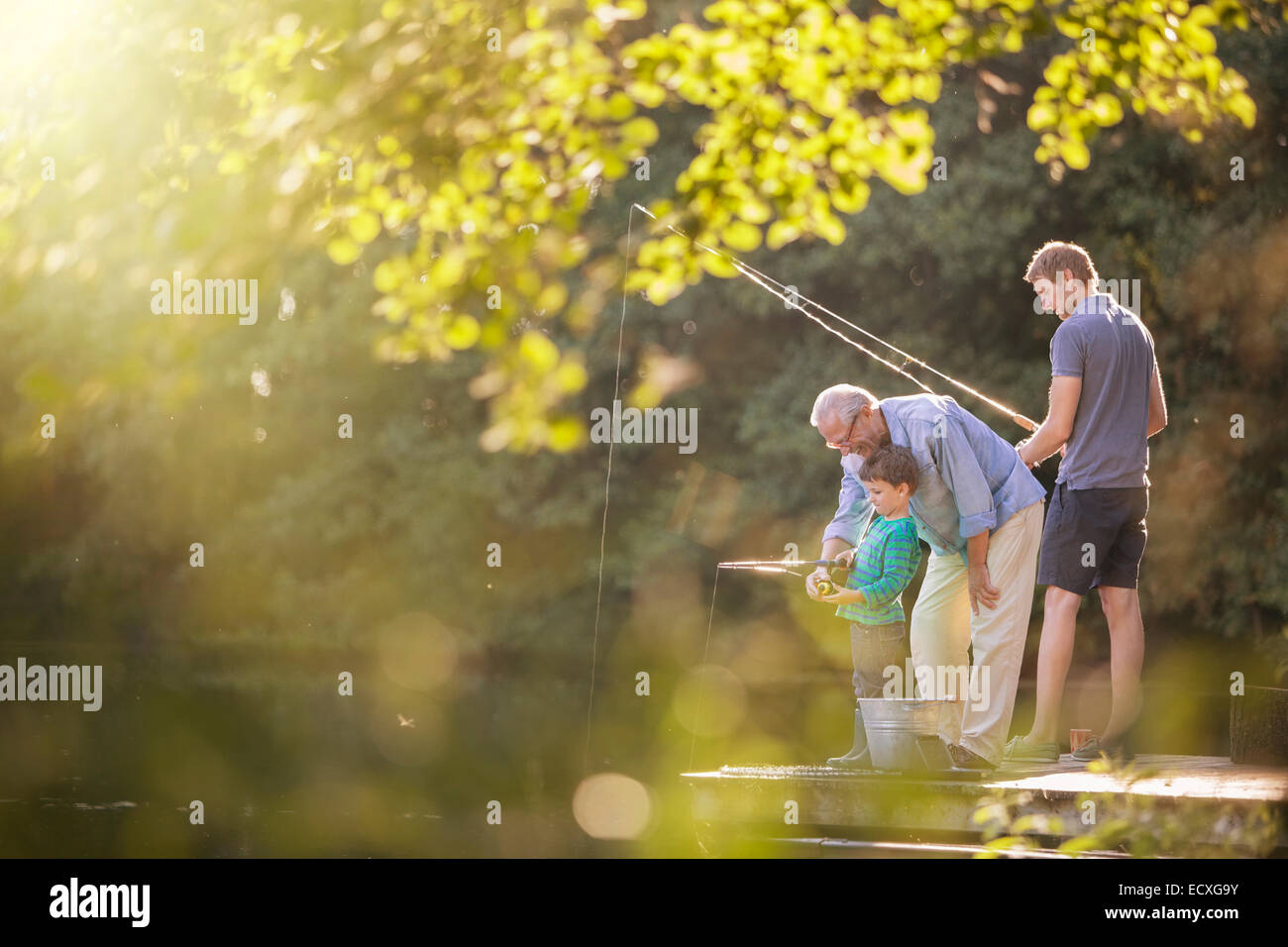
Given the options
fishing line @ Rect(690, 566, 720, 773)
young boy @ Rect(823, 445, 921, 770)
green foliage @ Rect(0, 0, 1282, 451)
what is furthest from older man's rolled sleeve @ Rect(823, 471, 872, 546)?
fishing line @ Rect(690, 566, 720, 773)

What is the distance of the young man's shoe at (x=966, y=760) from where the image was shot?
6406 mm

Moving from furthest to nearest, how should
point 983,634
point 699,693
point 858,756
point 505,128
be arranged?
1. point 699,693
2. point 858,756
3. point 983,634
4. point 505,128

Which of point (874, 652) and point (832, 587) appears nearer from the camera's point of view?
point (832, 587)

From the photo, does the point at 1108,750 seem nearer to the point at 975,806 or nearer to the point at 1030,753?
the point at 1030,753

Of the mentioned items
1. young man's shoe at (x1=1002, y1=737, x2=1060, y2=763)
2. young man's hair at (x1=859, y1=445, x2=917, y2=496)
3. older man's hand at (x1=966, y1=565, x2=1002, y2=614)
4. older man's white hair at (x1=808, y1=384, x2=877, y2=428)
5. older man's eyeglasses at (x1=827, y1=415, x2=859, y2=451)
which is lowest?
young man's shoe at (x1=1002, y1=737, x2=1060, y2=763)

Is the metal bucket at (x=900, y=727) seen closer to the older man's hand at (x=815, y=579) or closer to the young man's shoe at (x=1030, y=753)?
the older man's hand at (x=815, y=579)

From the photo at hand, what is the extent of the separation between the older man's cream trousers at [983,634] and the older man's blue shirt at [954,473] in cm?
9

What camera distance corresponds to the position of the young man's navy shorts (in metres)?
6.67

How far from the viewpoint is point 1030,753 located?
686cm

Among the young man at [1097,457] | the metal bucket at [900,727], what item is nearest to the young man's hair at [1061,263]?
the young man at [1097,457]

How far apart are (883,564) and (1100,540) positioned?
0.99 metres

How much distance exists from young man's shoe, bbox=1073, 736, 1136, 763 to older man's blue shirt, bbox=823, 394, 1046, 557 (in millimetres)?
1030

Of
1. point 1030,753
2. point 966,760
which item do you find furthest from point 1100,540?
point 966,760

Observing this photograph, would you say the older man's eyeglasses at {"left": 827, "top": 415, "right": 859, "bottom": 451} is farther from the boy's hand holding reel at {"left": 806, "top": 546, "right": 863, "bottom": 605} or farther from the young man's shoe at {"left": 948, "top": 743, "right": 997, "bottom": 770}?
the young man's shoe at {"left": 948, "top": 743, "right": 997, "bottom": 770}
